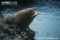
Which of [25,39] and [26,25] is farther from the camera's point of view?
[26,25]

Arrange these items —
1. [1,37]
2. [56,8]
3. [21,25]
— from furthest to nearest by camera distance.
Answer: [56,8]
[21,25]
[1,37]

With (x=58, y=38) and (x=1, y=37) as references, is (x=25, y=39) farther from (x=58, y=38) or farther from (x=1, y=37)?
(x=58, y=38)

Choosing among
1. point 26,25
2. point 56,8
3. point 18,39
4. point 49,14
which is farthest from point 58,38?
point 56,8

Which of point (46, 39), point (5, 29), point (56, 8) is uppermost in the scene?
point (5, 29)

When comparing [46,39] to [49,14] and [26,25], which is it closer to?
[26,25]

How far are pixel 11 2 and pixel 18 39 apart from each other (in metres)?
1.89

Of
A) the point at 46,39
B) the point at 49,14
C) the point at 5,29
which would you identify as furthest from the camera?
the point at 49,14

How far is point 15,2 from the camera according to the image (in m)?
3.31

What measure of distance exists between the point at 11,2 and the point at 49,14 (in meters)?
1.07

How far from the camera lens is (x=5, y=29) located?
1.60 m

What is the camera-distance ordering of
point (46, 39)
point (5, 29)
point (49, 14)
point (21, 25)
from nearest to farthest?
1. point (5, 29)
2. point (21, 25)
3. point (46, 39)
4. point (49, 14)

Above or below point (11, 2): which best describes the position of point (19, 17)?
above

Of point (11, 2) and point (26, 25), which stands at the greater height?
point (26, 25)

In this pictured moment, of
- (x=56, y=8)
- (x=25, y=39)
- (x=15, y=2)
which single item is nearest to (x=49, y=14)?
(x=56, y=8)
